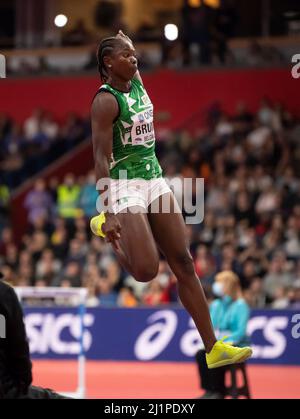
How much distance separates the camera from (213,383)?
35.6 feet

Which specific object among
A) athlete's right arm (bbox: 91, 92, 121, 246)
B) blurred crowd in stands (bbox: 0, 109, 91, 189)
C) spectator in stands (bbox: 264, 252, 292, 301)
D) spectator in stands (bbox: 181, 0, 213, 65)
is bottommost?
spectator in stands (bbox: 264, 252, 292, 301)

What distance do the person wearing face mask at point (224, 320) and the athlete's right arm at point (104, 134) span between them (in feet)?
12.9

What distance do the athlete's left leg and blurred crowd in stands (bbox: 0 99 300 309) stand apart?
6.97 metres

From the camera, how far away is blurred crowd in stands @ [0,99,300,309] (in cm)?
1580

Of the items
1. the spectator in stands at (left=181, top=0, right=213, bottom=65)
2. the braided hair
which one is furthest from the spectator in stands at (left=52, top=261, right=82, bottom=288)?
the braided hair

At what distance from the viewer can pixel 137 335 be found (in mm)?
15164

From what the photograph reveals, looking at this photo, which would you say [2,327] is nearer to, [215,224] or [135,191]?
[135,191]

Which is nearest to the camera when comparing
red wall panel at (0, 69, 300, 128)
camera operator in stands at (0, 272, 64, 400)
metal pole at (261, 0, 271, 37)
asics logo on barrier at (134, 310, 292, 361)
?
camera operator in stands at (0, 272, 64, 400)

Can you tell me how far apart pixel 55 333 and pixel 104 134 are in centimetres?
846

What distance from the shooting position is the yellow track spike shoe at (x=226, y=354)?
24.0ft

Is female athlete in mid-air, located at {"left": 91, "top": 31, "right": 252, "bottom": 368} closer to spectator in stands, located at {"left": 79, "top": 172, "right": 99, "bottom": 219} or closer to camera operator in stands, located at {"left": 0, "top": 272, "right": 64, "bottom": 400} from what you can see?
camera operator in stands, located at {"left": 0, "top": 272, "right": 64, "bottom": 400}

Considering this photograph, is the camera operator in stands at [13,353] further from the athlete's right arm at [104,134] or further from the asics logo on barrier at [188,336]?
the asics logo on barrier at [188,336]

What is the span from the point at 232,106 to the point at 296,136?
241 cm

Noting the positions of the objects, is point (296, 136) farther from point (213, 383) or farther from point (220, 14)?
point (213, 383)
